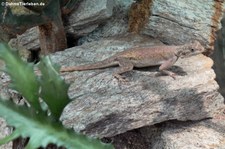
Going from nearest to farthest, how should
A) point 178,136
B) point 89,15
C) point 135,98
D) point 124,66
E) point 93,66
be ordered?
point 135,98, point 178,136, point 93,66, point 124,66, point 89,15

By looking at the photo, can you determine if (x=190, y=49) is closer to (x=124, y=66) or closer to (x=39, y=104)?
(x=124, y=66)

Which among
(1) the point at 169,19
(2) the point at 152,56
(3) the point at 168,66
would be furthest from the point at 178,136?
(1) the point at 169,19

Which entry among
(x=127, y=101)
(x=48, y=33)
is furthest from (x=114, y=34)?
(x=127, y=101)

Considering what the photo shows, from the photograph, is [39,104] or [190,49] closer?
[39,104]

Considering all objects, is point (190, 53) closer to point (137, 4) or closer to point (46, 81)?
point (137, 4)

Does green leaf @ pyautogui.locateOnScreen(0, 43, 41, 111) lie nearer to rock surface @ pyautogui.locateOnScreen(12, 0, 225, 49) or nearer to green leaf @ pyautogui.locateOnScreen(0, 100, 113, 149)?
green leaf @ pyautogui.locateOnScreen(0, 100, 113, 149)

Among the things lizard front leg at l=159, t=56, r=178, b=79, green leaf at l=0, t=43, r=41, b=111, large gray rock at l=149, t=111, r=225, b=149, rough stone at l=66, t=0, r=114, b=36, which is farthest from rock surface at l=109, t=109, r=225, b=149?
green leaf at l=0, t=43, r=41, b=111
